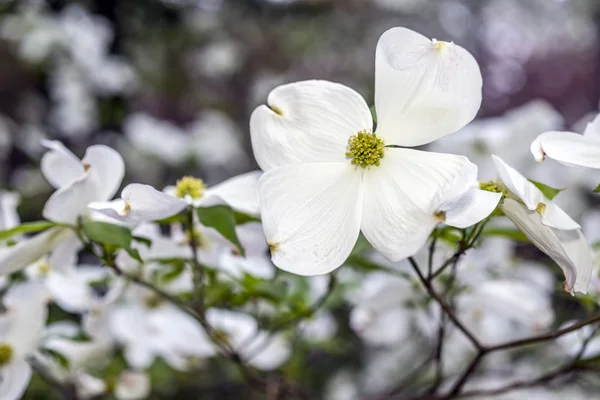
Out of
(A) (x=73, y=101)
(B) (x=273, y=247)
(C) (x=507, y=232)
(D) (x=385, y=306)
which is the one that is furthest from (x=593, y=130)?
(A) (x=73, y=101)

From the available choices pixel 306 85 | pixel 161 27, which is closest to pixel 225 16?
pixel 161 27

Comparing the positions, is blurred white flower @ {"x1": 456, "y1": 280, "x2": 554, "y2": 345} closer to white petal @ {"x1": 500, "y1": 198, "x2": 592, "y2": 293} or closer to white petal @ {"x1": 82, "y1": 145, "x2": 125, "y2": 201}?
white petal @ {"x1": 500, "y1": 198, "x2": 592, "y2": 293}

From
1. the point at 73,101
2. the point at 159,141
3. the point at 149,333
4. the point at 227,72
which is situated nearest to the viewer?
the point at 149,333

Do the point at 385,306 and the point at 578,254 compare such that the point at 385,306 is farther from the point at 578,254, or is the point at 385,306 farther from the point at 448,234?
the point at 578,254

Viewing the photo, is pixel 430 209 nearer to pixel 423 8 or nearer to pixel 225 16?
pixel 225 16

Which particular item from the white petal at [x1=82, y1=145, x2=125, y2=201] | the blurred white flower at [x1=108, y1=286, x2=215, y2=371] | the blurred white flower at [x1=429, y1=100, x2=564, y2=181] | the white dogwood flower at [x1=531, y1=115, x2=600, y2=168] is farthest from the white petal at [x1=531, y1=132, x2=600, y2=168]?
the blurred white flower at [x1=108, y1=286, x2=215, y2=371]

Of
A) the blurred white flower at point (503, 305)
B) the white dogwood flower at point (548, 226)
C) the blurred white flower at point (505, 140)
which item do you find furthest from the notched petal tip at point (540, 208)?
the blurred white flower at point (505, 140)
